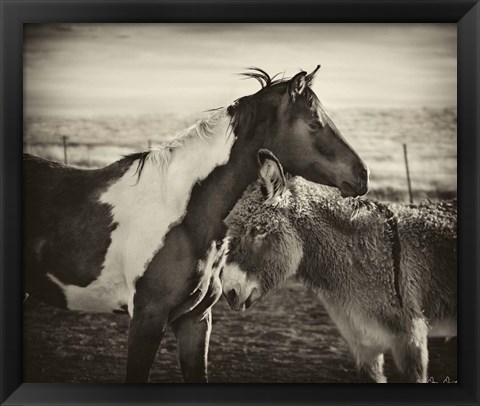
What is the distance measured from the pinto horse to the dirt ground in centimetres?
9

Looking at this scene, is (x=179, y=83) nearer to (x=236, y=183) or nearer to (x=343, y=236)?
(x=236, y=183)

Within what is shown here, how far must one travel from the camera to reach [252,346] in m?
2.34

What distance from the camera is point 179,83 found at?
2338mm

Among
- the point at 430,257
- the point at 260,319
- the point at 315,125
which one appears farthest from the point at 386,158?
the point at 260,319

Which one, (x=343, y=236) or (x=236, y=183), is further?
(x=343, y=236)

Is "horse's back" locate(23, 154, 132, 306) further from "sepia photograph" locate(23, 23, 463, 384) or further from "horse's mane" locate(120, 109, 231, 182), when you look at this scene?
"horse's mane" locate(120, 109, 231, 182)

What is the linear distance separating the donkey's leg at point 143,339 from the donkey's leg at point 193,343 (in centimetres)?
8

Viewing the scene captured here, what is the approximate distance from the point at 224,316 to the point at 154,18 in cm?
118

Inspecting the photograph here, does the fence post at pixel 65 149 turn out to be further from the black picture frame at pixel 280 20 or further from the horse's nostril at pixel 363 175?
the horse's nostril at pixel 363 175

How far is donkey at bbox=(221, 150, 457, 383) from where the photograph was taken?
2.31 meters

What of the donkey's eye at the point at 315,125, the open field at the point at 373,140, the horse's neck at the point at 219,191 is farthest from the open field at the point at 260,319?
the horse's neck at the point at 219,191

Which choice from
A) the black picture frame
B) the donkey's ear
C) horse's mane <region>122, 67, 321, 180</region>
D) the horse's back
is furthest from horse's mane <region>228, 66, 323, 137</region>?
the horse's back

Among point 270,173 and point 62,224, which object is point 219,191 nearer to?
point 270,173

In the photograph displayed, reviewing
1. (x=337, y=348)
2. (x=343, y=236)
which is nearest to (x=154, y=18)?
(x=343, y=236)
